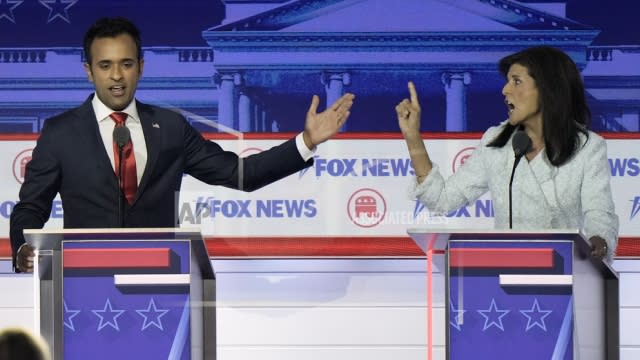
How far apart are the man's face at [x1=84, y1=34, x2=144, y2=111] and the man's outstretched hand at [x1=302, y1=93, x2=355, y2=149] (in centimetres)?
66

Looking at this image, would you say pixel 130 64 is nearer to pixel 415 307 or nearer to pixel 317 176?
pixel 317 176

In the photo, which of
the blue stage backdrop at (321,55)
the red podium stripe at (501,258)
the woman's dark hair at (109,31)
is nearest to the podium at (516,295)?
the red podium stripe at (501,258)

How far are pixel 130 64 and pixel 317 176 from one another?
5.11ft

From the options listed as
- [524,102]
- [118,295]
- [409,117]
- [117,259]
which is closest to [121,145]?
[117,259]

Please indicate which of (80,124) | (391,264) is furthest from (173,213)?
(391,264)

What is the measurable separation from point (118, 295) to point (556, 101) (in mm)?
1694

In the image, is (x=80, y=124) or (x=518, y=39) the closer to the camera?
(x=80, y=124)

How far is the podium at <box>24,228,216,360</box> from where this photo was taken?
306 centimetres

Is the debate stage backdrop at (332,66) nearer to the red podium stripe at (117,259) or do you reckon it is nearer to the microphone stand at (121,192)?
the microphone stand at (121,192)

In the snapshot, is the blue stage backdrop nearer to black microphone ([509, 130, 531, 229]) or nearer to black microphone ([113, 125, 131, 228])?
black microphone ([113, 125, 131, 228])

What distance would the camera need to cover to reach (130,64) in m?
3.78

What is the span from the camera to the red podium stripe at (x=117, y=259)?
10.1 ft

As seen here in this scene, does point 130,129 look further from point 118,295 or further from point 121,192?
point 118,295

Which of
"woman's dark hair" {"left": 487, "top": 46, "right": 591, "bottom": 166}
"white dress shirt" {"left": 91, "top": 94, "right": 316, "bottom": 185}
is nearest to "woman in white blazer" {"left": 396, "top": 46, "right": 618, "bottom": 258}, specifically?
"woman's dark hair" {"left": 487, "top": 46, "right": 591, "bottom": 166}
